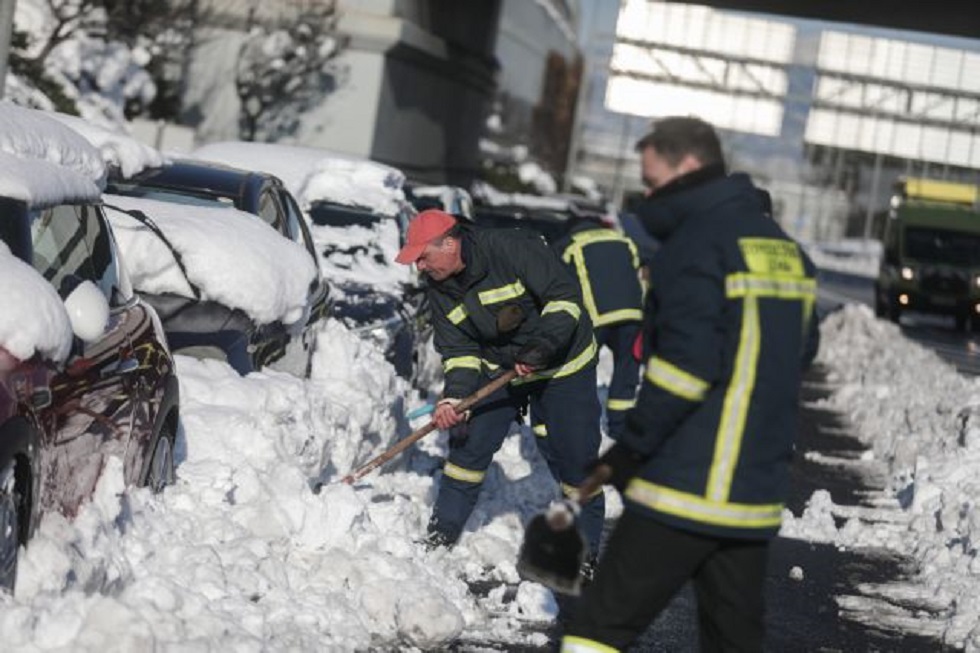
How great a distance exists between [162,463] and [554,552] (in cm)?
269

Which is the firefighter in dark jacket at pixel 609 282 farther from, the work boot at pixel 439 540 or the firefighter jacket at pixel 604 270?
the work boot at pixel 439 540

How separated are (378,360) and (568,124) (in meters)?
93.1

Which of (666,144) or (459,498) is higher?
(666,144)

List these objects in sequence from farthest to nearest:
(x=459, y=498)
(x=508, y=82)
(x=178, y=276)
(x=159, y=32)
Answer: (x=508, y=82), (x=159, y=32), (x=178, y=276), (x=459, y=498)

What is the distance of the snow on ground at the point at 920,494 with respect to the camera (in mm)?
9984

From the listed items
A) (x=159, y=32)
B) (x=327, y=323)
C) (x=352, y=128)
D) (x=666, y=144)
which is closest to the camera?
(x=666, y=144)

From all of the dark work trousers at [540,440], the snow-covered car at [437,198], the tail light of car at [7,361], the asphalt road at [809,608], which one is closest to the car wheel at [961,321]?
the snow-covered car at [437,198]

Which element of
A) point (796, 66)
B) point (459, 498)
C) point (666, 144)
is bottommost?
point (459, 498)

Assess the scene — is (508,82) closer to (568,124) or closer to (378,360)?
(568,124)

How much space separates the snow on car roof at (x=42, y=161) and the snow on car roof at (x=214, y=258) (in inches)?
24.5

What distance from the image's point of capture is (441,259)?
30.0ft

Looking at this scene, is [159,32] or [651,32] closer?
[159,32]

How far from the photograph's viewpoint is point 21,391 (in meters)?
6.18

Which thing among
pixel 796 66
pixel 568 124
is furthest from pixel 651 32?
pixel 568 124
